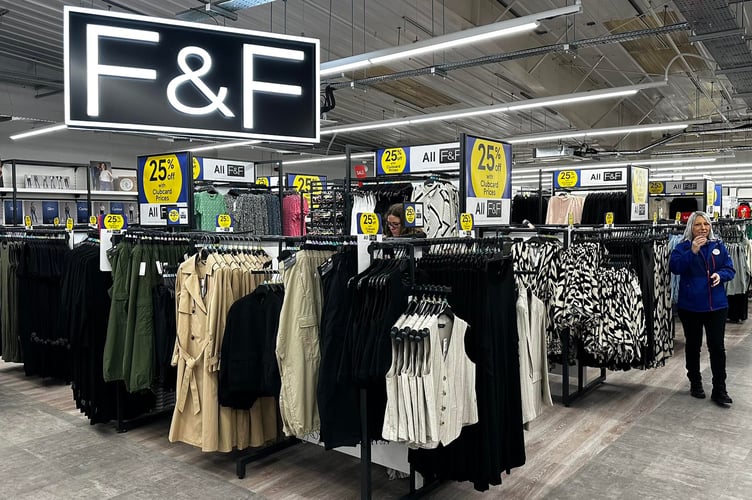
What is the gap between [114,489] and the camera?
11.4ft

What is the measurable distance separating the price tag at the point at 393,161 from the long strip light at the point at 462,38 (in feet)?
4.51

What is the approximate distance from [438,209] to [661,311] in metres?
2.38

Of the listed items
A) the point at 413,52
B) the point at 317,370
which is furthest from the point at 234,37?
the point at 413,52

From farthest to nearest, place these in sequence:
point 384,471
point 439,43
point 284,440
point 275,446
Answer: point 439,43, point 284,440, point 275,446, point 384,471

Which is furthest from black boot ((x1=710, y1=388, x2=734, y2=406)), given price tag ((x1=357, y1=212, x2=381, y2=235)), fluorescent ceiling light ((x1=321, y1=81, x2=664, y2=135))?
fluorescent ceiling light ((x1=321, y1=81, x2=664, y2=135))

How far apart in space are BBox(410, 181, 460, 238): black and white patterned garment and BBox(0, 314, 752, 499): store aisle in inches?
85.5

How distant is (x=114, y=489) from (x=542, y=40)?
10326 mm

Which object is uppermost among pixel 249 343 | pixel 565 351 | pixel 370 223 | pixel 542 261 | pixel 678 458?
pixel 370 223

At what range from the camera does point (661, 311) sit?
5129 mm

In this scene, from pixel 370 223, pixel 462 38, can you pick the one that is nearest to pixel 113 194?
pixel 462 38

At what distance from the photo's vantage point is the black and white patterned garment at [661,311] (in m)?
5.00

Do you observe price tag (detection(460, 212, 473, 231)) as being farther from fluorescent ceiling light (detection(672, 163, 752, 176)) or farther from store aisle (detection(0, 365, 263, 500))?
fluorescent ceiling light (detection(672, 163, 752, 176))

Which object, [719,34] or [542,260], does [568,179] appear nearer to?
[719,34]

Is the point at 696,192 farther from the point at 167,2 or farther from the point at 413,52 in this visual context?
the point at 167,2
